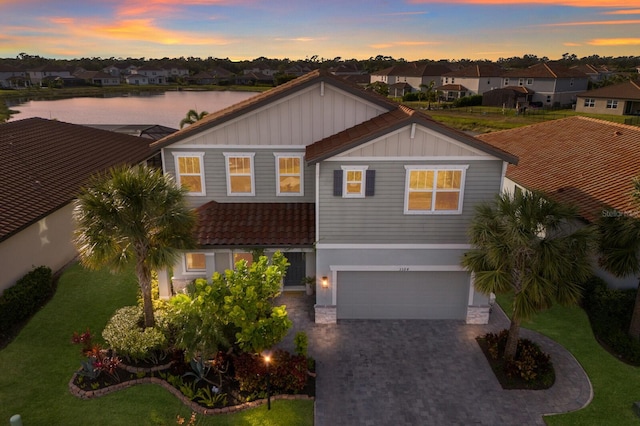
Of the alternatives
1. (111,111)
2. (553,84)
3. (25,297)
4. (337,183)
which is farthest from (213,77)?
(337,183)

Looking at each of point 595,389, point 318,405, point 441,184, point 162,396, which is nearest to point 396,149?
point 441,184

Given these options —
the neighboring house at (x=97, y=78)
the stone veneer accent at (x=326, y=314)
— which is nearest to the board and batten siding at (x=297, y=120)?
the stone veneer accent at (x=326, y=314)

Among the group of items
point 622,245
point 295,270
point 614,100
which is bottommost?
point 295,270

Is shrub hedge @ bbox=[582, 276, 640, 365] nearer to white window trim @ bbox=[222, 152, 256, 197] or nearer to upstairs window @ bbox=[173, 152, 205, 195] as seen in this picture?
white window trim @ bbox=[222, 152, 256, 197]

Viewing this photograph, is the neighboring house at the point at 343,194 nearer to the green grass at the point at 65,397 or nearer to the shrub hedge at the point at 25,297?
the green grass at the point at 65,397

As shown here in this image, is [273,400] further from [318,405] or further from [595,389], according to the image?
[595,389]

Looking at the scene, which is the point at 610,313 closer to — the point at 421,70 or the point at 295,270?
the point at 295,270
